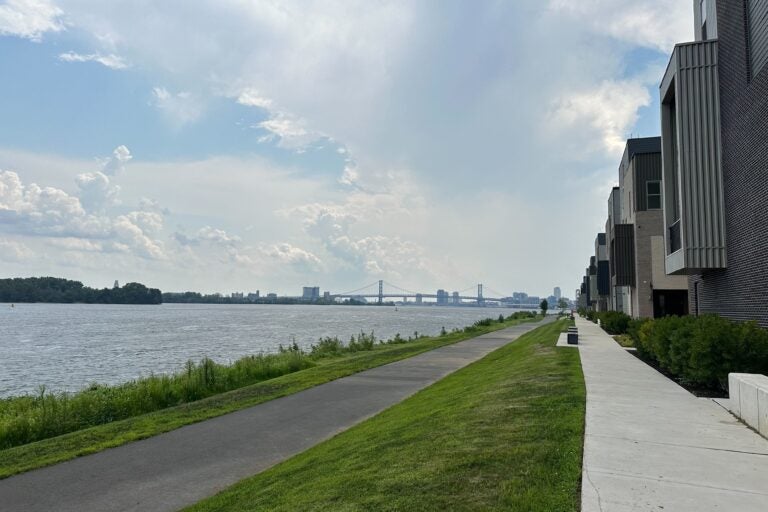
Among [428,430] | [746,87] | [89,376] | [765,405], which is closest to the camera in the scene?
[765,405]

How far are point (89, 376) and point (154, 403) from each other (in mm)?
12874

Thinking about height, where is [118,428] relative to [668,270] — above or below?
below

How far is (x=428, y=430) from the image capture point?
24.4ft

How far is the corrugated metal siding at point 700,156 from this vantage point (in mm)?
13953

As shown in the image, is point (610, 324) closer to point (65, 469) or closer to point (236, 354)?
point (236, 354)

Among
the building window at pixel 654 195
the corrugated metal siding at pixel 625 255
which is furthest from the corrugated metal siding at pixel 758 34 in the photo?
the corrugated metal siding at pixel 625 255

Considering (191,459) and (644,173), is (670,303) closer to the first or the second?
(644,173)

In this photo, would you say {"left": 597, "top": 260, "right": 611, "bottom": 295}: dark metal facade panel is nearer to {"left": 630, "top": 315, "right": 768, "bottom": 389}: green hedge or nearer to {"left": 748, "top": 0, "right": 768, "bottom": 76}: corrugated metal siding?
{"left": 748, "top": 0, "right": 768, "bottom": 76}: corrugated metal siding

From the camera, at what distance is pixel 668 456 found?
582 centimetres

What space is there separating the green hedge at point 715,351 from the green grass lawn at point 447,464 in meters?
A: 2.89

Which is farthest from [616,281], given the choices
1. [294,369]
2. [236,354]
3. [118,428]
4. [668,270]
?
[118,428]

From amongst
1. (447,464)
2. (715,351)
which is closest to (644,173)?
(715,351)

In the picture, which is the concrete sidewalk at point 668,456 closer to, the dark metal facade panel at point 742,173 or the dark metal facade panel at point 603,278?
the dark metal facade panel at point 742,173

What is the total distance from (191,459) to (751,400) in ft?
25.6
